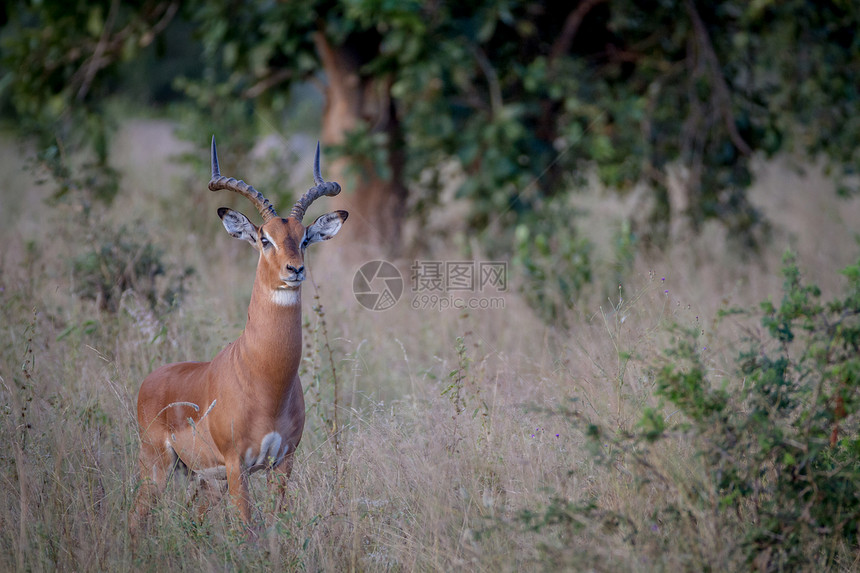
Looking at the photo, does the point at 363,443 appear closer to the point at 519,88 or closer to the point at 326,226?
the point at 326,226

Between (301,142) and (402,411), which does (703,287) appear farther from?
(301,142)

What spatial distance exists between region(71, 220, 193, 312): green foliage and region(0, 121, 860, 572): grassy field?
17 mm

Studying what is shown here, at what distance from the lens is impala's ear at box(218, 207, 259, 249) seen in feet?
12.8

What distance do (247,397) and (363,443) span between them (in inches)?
28.7

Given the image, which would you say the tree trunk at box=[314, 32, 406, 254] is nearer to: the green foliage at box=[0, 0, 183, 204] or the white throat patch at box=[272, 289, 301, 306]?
the green foliage at box=[0, 0, 183, 204]

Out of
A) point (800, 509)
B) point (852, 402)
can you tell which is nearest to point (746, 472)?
point (800, 509)

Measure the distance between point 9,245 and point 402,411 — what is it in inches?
184

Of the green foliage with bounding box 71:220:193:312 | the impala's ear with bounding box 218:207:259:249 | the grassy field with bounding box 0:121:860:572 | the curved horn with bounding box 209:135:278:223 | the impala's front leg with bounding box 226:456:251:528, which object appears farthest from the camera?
the green foliage with bounding box 71:220:193:312

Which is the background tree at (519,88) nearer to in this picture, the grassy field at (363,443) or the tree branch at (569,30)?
the tree branch at (569,30)

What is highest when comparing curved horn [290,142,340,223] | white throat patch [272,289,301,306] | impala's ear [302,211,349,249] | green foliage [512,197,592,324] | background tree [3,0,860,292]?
curved horn [290,142,340,223]

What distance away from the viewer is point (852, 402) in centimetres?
321

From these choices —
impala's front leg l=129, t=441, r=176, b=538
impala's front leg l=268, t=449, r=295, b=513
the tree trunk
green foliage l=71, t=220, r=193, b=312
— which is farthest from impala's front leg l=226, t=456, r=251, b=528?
the tree trunk

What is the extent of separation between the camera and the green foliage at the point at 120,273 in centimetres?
565

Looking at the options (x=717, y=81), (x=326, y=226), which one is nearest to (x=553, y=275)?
(x=717, y=81)
